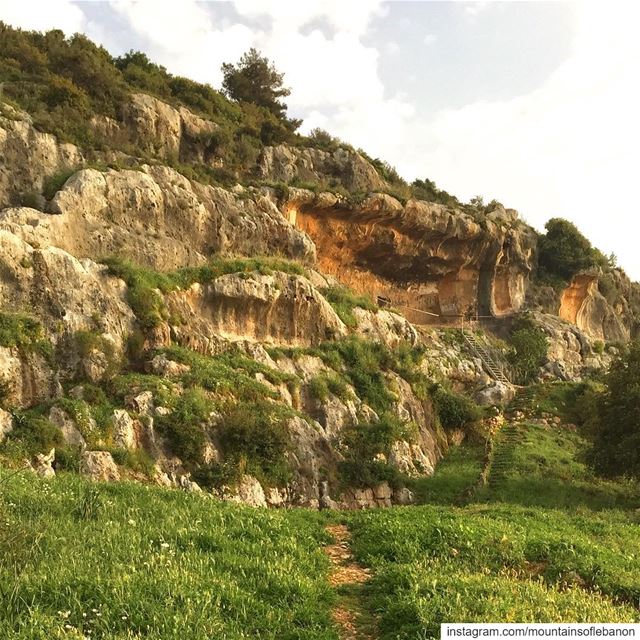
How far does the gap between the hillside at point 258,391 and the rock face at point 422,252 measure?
0.26 meters

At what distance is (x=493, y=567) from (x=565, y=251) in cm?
5936

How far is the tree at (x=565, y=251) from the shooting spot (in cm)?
6197

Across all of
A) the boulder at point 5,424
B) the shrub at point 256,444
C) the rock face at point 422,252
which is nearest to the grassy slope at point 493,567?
the shrub at point 256,444

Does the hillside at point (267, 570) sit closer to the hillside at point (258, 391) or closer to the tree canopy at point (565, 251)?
the hillside at point (258, 391)

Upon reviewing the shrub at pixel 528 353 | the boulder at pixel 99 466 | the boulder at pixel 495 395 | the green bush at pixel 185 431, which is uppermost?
the shrub at pixel 528 353

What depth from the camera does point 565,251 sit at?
6209cm

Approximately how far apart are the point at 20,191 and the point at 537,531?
2634cm

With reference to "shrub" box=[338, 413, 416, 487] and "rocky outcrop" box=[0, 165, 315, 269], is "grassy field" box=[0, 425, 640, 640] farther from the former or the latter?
"rocky outcrop" box=[0, 165, 315, 269]

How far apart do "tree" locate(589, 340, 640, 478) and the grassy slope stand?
225 inches

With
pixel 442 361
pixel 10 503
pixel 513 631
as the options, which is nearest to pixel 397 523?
pixel 513 631

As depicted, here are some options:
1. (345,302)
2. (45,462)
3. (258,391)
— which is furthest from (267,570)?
(345,302)

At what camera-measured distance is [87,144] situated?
31.5 metres

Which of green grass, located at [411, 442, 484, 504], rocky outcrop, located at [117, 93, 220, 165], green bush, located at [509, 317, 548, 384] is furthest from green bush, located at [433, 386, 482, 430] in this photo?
rocky outcrop, located at [117, 93, 220, 165]

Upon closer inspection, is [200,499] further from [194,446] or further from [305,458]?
[305,458]
